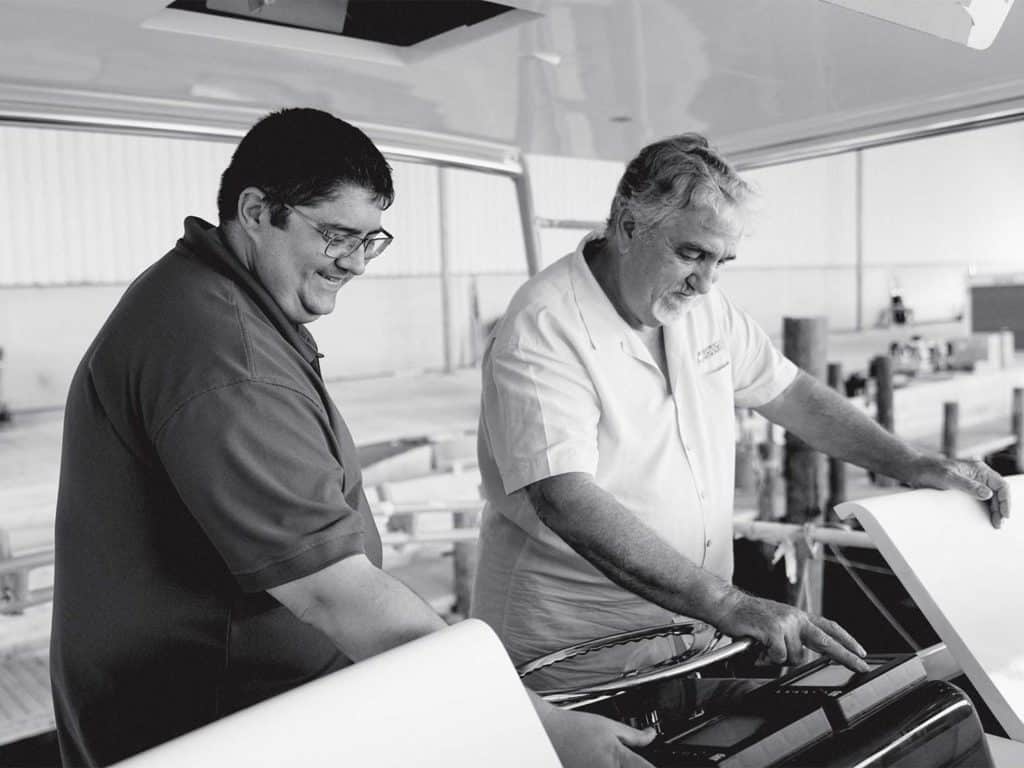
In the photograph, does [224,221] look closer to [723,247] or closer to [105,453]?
[105,453]

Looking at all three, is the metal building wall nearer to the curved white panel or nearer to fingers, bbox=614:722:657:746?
fingers, bbox=614:722:657:746

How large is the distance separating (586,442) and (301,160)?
714 mm

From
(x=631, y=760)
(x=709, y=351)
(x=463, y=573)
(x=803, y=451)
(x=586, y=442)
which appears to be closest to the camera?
(x=631, y=760)

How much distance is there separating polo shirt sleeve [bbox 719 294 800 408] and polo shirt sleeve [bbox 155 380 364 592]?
1.22m

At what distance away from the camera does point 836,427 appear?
2.09 m

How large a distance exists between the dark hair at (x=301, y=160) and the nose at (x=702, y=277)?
2.49 ft

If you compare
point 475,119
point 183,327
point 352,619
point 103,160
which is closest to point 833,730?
point 352,619

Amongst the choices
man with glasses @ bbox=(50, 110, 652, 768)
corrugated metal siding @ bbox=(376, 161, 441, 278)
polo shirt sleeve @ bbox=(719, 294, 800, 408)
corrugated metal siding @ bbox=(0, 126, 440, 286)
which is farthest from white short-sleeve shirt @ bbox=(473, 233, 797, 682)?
corrugated metal siding @ bbox=(376, 161, 441, 278)

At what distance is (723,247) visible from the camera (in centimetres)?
175

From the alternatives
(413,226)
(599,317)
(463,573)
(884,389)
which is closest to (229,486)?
(599,317)

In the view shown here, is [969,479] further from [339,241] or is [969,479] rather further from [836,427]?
[339,241]

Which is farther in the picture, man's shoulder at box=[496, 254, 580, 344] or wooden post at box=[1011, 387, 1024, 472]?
wooden post at box=[1011, 387, 1024, 472]

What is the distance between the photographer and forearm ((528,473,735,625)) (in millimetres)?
1457

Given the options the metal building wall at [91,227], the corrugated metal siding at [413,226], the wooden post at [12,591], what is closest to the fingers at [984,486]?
the wooden post at [12,591]
